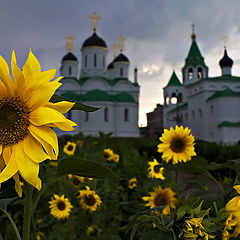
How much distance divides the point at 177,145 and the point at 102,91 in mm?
29025

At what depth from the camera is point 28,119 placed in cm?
59

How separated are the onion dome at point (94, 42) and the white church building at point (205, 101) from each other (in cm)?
1067

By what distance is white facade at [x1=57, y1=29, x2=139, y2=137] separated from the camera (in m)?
29.7

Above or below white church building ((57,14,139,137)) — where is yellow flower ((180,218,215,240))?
below

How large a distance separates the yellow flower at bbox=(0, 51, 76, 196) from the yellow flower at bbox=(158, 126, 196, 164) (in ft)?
2.93

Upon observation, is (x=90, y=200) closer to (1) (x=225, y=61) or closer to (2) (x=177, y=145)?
(2) (x=177, y=145)

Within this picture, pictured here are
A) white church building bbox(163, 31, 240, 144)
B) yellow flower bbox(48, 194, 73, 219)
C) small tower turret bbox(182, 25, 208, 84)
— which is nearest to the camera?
yellow flower bbox(48, 194, 73, 219)

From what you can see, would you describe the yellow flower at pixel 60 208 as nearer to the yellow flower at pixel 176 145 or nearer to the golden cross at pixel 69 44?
the yellow flower at pixel 176 145

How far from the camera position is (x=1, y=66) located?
0.60 m

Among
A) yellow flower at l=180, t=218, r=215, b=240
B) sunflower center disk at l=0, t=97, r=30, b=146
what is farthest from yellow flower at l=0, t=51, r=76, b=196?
yellow flower at l=180, t=218, r=215, b=240

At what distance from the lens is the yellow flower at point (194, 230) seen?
0.53m

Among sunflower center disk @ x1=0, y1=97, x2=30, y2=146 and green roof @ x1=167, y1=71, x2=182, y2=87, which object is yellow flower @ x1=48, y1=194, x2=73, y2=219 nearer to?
sunflower center disk @ x1=0, y1=97, x2=30, y2=146

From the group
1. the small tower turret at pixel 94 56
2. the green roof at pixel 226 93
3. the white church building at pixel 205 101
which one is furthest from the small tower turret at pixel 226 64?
the small tower turret at pixel 94 56

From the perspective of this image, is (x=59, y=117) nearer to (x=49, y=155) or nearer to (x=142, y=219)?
(x=49, y=155)
